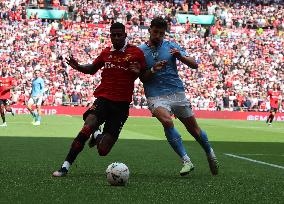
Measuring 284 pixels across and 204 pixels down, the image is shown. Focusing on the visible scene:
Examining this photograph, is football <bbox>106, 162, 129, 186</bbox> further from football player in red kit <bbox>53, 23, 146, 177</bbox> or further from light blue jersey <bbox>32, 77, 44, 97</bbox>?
light blue jersey <bbox>32, 77, 44, 97</bbox>

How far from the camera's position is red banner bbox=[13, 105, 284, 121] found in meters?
40.8

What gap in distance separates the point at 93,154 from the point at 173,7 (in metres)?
40.7

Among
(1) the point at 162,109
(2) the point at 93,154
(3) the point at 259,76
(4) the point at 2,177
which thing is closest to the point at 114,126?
(1) the point at 162,109

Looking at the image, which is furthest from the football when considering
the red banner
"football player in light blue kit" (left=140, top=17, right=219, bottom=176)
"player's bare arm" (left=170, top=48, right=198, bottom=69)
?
the red banner

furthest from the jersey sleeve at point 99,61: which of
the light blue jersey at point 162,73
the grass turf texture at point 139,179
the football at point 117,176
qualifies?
the football at point 117,176

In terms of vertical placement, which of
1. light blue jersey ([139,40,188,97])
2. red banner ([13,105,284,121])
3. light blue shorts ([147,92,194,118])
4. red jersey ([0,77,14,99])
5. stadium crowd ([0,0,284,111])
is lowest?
red banner ([13,105,284,121])

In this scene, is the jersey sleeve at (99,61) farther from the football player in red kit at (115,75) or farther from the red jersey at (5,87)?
the red jersey at (5,87)

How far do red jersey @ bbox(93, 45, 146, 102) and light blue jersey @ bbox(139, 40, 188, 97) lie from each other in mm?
466

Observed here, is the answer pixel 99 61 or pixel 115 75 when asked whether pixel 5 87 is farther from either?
pixel 115 75

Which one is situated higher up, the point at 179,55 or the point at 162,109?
the point at 179,55

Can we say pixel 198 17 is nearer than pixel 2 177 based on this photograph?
No

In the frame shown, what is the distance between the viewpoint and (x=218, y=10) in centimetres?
5453

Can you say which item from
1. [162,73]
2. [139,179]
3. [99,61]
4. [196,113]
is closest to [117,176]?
[139,179]

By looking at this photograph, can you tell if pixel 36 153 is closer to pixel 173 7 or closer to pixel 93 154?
pixel 93 154
